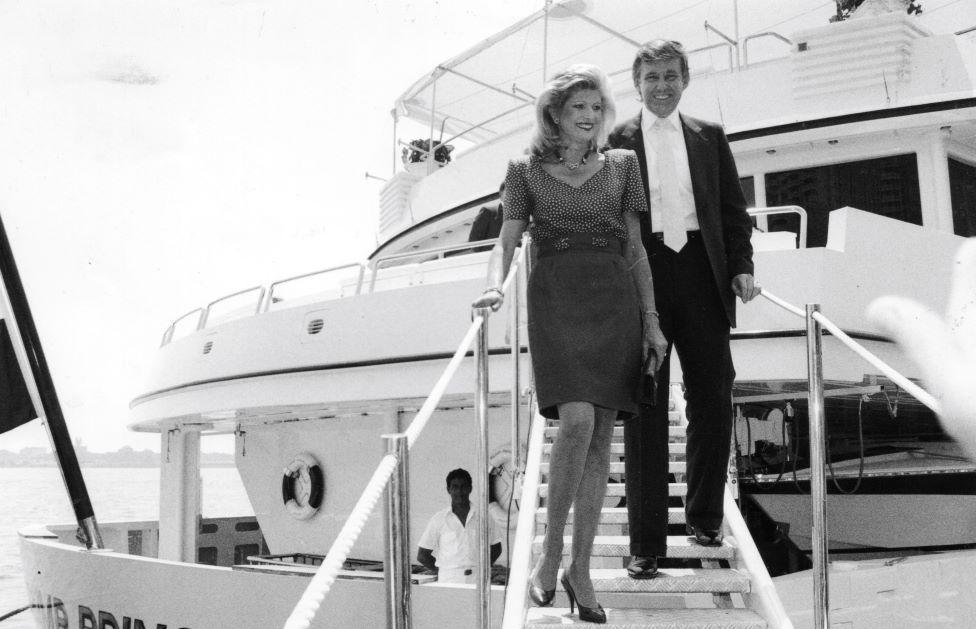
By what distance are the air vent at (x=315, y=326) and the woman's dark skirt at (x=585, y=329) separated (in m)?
3.93

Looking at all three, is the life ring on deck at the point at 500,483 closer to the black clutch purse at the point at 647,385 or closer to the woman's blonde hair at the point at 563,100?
the black clutch purse at the point at 647,385

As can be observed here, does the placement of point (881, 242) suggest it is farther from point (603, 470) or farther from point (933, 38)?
point (603, 470)

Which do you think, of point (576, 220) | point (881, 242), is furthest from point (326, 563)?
point (881, 242)

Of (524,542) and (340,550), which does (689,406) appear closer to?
(524,542)

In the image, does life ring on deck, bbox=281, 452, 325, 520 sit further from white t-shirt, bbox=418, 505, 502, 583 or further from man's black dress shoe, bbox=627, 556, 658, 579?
man's black dress shoe, bbox=627, 556, 658, 579

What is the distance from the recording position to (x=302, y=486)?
7.95 metres

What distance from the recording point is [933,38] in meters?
6.67

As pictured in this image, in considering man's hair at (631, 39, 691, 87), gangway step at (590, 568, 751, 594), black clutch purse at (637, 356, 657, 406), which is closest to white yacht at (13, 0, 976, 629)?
gangway step at (590, 568, 751, 594)

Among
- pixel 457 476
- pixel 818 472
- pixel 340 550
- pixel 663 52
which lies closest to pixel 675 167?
pixel 663 52

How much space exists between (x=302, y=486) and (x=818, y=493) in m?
5.92

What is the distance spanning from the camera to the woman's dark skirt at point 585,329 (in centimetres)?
242

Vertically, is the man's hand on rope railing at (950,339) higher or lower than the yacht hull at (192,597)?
higher

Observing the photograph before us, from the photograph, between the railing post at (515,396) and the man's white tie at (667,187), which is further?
the railing post at (515,396)

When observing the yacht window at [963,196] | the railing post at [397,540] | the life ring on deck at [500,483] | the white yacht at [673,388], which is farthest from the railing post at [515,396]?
the yacht window at [963,196]
